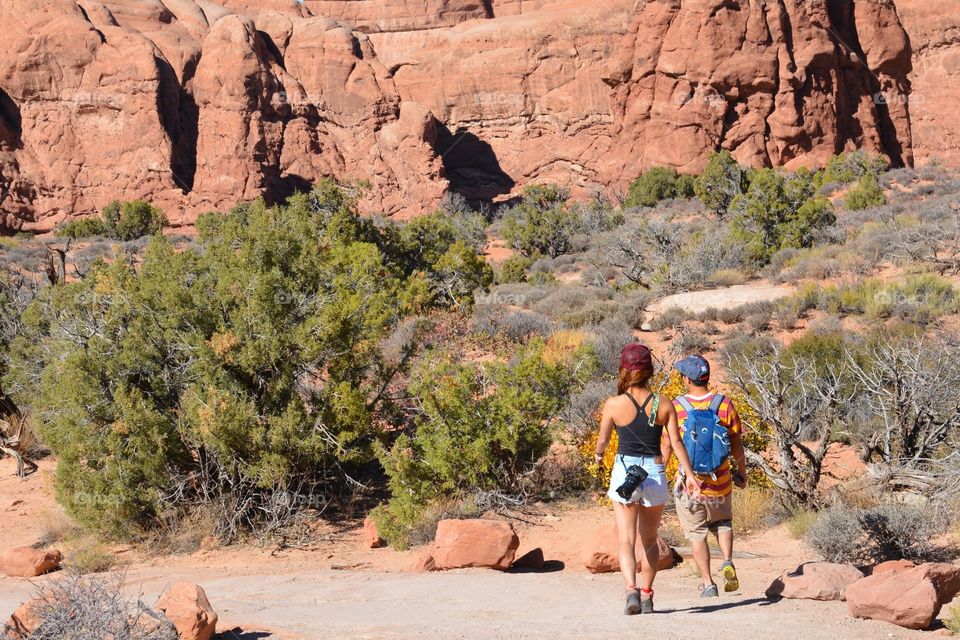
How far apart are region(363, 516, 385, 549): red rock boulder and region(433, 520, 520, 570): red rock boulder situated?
4.97ft

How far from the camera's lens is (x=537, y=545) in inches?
292

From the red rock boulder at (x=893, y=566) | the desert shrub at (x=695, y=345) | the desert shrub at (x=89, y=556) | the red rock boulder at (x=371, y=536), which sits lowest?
the red rock boulder at (x=371, y=536)

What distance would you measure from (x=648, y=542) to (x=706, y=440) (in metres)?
0.66

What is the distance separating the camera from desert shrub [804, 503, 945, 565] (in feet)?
18.4

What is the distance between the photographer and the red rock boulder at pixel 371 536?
26.0 ft

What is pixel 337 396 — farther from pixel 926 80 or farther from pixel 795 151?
pixel 926 80

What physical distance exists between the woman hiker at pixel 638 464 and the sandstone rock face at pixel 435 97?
104 ft

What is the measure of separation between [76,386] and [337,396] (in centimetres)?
242

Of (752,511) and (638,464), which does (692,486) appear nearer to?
(638,464)

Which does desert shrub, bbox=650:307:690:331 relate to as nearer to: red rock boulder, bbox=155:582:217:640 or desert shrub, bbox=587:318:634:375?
desert shrub, bbox=587:318:634:375

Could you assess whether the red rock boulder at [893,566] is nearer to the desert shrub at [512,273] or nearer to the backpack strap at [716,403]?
the backpack strap at [716,403]

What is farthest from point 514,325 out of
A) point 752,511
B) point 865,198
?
point 865,198

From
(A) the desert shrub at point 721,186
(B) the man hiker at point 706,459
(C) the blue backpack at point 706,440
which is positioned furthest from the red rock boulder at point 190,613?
(A) the desert shrub at point 721,186

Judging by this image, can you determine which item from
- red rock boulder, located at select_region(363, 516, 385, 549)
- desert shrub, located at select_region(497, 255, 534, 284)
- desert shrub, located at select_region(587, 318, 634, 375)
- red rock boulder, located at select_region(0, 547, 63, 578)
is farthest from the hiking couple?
desert shrub, located at select_region(497, 255, 534, 284)
